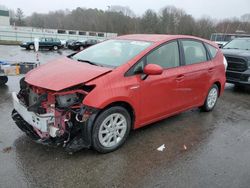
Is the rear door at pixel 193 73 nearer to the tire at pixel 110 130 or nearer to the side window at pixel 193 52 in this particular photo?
the side window at pixel 193 52

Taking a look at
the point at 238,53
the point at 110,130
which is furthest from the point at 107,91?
the point at 238,53

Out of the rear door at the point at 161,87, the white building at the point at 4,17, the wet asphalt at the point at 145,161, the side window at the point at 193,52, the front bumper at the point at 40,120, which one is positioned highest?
the white building at the point at 4,17

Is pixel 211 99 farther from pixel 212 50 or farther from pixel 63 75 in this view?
pixel 63 75

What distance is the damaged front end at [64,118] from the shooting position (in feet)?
11.1

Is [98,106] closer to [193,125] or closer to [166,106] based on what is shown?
[166,106]

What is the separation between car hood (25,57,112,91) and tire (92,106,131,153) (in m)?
0.56

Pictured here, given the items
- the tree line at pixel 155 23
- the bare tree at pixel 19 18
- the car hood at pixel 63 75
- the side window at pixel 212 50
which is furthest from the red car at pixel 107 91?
the bare tree at pixel 19 18

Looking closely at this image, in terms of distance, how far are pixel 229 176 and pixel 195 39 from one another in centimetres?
297

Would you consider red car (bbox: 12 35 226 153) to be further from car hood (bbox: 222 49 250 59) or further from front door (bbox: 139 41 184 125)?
car hood (bbox: 222 49 250 59)

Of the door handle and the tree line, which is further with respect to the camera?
the tree line

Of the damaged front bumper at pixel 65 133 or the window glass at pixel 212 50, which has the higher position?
the window glass at pixel 212 50

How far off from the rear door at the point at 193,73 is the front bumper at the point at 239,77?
3269 millimetres

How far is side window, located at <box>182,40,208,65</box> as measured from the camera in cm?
490

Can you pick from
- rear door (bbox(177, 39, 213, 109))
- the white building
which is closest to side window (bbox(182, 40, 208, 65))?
rear door (bbox(177, 39, 213, 109))
